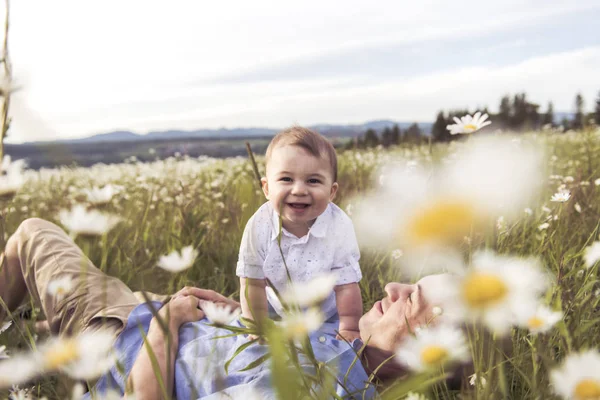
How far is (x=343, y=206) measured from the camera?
255 cm

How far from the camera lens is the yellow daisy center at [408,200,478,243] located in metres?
0.38

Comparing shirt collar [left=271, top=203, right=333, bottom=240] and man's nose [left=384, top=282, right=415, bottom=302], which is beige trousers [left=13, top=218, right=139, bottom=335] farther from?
man's nose [left=384, top=282, right=415, bottom=302]

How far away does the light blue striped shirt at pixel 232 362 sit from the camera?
3.82 ft

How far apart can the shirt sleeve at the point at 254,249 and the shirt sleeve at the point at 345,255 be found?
21 cm

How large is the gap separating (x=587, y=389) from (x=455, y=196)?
329 millimetres

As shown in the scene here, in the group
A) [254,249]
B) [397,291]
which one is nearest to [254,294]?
[254,249]

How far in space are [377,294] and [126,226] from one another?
1.20 meters

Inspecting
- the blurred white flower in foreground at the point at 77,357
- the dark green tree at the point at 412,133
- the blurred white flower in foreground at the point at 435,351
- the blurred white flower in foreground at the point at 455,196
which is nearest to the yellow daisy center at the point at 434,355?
the blurred white flower in foreground at the point at 435,351

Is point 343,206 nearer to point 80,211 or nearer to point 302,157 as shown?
point 302,157

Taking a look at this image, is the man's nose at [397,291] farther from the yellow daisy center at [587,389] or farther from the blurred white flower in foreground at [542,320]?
the yellow daisy center at [587,389]

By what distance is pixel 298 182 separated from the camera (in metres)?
1.51

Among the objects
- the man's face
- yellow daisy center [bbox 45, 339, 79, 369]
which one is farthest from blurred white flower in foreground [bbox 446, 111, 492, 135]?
yellow daisy center [bbox 45, 339, 79, 369]

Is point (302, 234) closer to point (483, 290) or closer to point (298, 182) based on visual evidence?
point (298, 182)

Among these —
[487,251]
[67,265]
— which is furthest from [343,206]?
[487,251]
